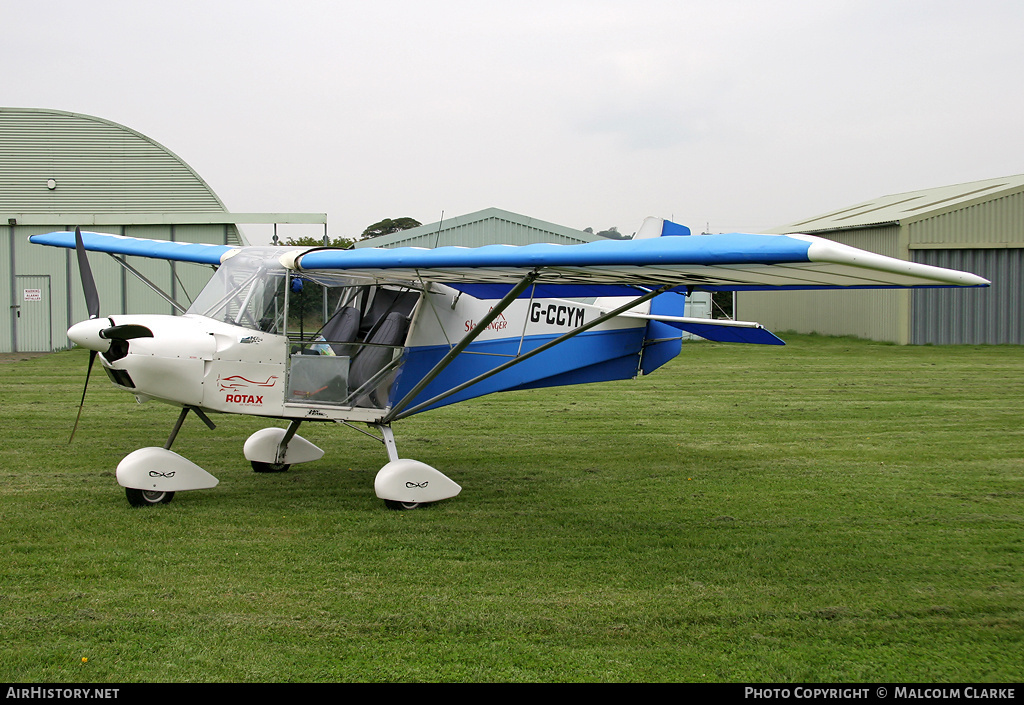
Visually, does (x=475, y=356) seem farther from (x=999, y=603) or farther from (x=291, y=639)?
(x=999, y=603)

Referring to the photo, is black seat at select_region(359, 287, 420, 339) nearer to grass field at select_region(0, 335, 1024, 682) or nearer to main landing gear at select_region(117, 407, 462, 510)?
main landing gear at select_region(117, 407, 462, 510)

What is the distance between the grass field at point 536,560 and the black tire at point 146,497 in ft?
0.37

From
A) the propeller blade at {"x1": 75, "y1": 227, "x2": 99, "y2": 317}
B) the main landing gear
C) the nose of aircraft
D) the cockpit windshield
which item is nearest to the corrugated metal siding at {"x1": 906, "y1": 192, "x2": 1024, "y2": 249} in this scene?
the main landing gear

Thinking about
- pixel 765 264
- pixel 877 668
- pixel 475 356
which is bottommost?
pixel 877 668

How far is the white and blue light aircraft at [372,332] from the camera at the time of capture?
6.10 m

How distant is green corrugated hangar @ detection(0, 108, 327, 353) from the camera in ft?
80.3

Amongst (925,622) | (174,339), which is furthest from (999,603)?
(174,339)

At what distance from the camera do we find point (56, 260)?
24453 millimetres

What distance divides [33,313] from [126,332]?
21.4 metres

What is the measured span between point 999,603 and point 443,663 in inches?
129

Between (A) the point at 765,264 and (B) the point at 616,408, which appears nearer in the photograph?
(A) the point at 765,264

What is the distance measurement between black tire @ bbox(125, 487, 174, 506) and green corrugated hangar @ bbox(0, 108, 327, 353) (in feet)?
57.8

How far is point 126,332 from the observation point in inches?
256

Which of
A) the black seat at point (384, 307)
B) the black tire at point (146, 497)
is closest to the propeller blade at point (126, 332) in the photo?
the black tire at point (146, 497)
